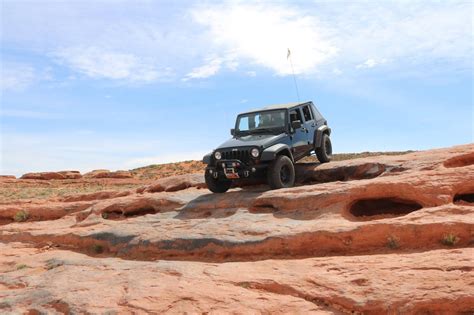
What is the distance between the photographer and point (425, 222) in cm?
823

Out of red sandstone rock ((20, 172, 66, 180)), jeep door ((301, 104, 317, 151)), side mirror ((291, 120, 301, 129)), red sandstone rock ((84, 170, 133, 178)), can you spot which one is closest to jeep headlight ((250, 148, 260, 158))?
side mirror ((291, 120, 301, 129))

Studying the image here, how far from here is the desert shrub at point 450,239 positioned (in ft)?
25.6

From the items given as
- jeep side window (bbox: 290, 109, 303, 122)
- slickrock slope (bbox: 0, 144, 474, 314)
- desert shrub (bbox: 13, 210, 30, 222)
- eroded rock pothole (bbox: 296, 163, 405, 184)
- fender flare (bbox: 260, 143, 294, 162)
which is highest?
jeep side window (bbox: 290, 109, 303, 122)

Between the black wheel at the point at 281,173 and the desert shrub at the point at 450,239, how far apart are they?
4.76m

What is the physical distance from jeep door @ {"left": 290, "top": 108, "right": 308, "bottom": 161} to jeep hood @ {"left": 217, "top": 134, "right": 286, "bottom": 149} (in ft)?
1.76

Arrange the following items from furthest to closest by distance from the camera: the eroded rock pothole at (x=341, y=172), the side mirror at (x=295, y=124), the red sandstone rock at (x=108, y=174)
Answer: the red sandstone rock at (x=108, y=174), the side mirror at (x=295, y=124), the eroded rock pothole at (x=341, y=172)

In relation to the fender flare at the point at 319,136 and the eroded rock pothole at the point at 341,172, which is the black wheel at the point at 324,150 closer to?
the fender flare at the point at 319,136

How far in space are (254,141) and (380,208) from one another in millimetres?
3771

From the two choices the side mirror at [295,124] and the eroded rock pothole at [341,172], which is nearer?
the eroded rock pothole at [341,172]

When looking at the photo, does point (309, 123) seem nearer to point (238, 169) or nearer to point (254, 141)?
point (254, 141)

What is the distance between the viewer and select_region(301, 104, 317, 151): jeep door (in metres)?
13.9

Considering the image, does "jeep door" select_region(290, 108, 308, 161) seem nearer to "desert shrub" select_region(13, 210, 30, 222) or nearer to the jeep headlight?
the jeep headlight

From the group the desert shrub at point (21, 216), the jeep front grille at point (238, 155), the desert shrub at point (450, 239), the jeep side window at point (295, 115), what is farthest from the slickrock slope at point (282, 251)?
the desert shrub at point (21, 216)

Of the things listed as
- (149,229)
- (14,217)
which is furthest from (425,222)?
(14,217)
